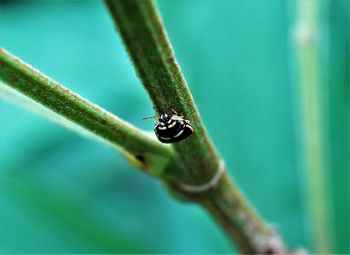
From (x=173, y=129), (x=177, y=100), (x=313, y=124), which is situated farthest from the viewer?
(x=313, y=124)

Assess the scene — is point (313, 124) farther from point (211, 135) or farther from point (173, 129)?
point (173, 129)

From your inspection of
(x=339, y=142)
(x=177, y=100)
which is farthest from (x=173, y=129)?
(x=339, y=142)

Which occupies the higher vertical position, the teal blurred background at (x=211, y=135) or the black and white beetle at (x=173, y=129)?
the teal blurred background at (x=211, y=135)

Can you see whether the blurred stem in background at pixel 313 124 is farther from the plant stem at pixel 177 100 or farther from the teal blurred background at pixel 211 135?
the plant stem at pixel 177 100

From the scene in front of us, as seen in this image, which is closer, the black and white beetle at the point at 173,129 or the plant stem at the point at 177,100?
the plant stem at the point at 177,100

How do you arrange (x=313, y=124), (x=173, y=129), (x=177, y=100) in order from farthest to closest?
(x=313, y=124)
(x=173, y=129)
(x=177, y=100)

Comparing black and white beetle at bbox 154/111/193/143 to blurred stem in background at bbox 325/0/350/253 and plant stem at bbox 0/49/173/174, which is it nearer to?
plant stem at bbox 0/49/173/174

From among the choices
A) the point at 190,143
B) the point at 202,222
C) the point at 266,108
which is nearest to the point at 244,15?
the point at 266,108

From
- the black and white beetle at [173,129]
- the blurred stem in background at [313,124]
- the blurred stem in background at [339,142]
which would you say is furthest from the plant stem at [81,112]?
the blurred stem in background at [339,142]
